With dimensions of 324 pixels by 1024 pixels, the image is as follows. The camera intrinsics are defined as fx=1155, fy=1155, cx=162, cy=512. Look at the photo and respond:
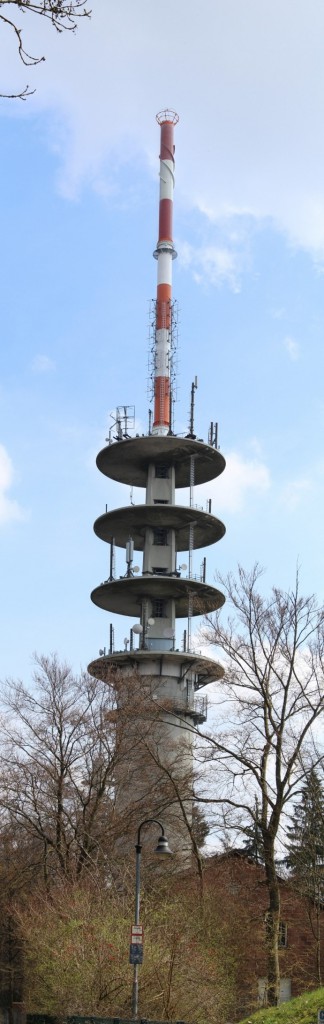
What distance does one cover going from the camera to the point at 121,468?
61.2m

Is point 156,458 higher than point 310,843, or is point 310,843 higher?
point 156,458

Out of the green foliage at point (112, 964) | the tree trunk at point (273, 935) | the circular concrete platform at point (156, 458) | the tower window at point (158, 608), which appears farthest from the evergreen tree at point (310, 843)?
the circular concrete platform at point (156, 458)

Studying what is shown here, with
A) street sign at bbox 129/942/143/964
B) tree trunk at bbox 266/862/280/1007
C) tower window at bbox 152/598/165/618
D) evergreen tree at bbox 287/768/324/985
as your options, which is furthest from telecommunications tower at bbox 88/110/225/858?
street sign at bbox 129/942/143/964

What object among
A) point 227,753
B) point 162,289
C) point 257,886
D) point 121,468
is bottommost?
point 257,886

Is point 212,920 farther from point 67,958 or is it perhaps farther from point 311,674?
point 67,958

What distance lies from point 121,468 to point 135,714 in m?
21.7

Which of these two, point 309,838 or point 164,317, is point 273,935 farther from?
point 164,317

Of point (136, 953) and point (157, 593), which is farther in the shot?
point (157, 593)

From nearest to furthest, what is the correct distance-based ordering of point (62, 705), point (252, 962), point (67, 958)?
point (67, 958)
point (252, 962)
point (62, 705)

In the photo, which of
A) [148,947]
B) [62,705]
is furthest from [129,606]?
[148,947]

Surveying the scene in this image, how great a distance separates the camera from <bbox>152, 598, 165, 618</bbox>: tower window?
58750 mm

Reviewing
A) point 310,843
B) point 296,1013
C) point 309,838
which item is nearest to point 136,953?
point 296,1013

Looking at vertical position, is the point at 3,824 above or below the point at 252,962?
above

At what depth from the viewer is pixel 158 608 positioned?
5897cm
